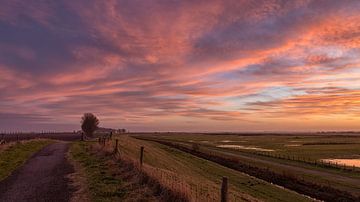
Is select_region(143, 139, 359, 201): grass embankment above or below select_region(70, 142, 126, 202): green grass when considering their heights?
below

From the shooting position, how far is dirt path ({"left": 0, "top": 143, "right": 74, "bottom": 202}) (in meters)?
17.8

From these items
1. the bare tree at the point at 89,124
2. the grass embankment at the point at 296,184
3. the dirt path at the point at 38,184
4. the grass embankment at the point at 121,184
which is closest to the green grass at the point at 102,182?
the grass embankment at the point at 121,184

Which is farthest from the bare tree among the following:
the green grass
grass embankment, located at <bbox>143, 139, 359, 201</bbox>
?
the green grass

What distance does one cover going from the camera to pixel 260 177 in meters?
50.6

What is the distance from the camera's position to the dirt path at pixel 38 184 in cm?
1783

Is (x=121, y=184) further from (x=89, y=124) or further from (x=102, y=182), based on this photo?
(x=89, y=124)

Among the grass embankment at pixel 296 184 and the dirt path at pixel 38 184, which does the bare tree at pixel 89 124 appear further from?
the dirt path at pixel 38 184

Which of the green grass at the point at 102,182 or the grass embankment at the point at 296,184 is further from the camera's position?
Answer: the grass embankment at the point at 296,184

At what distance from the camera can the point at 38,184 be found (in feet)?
69.7

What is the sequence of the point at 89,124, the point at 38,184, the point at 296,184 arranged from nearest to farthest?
the point at 38,184
the point at 296,184
the point at 89,124

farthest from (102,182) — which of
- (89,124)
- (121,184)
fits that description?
(89,124)

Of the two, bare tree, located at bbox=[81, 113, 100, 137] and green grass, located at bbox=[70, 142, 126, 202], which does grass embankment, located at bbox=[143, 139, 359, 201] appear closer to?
green grass, located at bbox=[70, 142, 126, 202]

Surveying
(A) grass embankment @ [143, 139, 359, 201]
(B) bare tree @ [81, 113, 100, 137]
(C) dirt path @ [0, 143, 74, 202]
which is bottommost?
(A) grass embankment @ [143, 139, 359, 201]

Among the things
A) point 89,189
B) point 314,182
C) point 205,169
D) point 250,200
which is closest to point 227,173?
point 205,169
